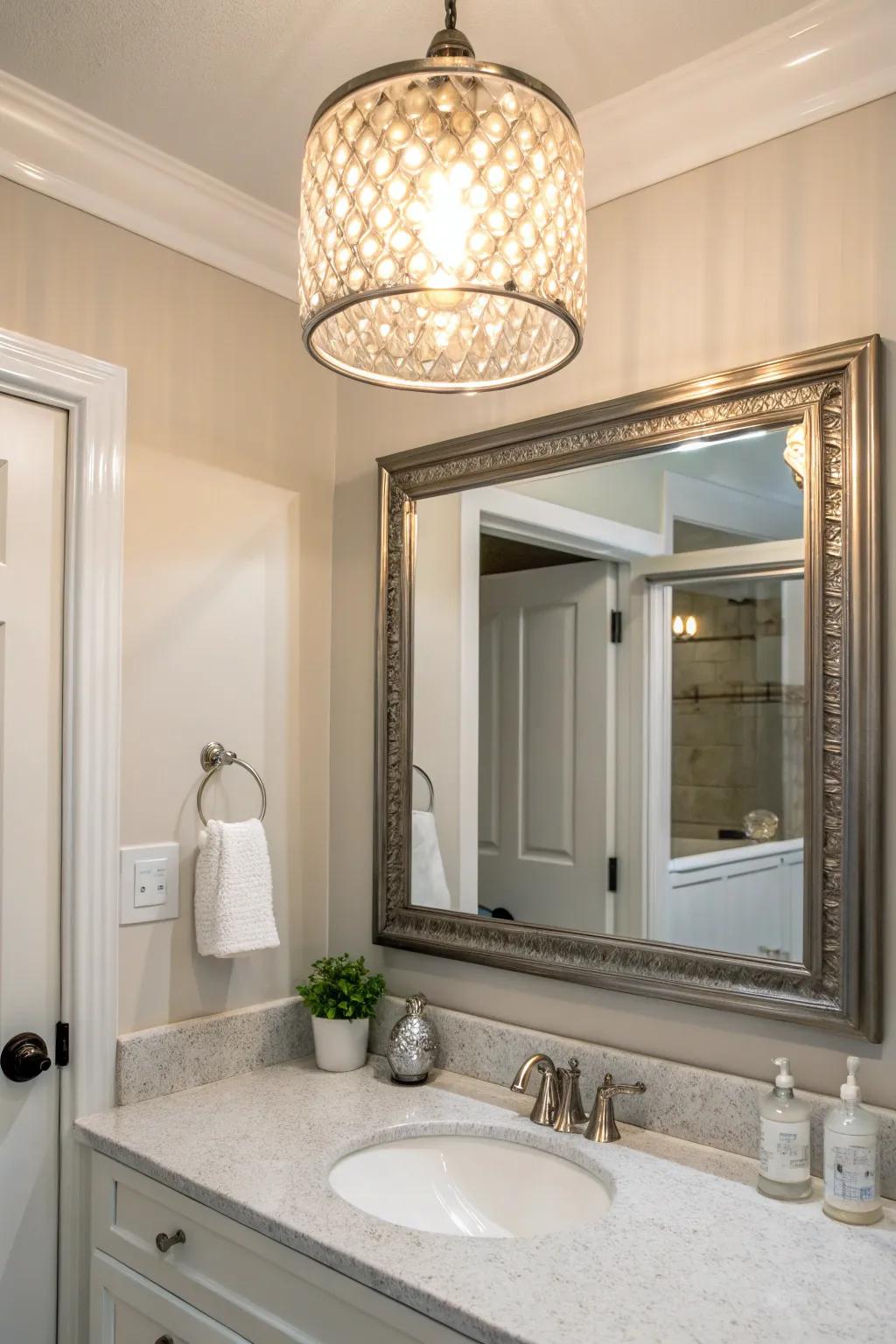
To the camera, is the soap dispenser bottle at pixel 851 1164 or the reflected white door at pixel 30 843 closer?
the soap dispenser bottle at pixel 851 1164

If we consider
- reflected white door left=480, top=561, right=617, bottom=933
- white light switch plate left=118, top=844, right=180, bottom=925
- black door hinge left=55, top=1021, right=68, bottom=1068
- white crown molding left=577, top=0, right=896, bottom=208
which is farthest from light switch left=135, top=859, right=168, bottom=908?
white crown molding left=577, top=0, right=896, bottom=208

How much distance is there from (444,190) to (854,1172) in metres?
1.21

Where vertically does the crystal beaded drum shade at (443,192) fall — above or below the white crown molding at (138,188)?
below

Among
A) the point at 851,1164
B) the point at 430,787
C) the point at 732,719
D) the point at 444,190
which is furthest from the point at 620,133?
the point at 851,1164

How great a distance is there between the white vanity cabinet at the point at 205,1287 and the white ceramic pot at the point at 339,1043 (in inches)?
16.6

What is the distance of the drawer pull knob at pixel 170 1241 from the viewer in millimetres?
1457

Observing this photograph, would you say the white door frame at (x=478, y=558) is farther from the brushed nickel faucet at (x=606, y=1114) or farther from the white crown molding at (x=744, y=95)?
the white crown molding at (x=744, y=95)

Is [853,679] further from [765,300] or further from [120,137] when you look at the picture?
[120,137]

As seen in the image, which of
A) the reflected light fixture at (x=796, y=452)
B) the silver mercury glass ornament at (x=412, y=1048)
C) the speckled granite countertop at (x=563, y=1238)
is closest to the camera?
the speckled granite countertop at (x=563, y=1238)

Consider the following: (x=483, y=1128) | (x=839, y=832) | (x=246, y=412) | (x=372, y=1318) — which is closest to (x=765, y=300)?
(x=839, y=832)

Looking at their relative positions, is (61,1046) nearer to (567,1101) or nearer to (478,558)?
(567,1101)

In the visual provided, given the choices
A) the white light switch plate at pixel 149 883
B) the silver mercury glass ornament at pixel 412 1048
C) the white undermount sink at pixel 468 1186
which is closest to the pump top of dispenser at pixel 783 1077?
the white undermount sink at pixel 468 1186

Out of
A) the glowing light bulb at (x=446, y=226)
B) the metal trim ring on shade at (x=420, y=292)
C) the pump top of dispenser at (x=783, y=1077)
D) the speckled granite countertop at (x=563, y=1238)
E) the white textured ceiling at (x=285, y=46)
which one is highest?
the white textured ceiling at (x=285, y=46)

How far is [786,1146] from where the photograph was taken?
1.32 meters
